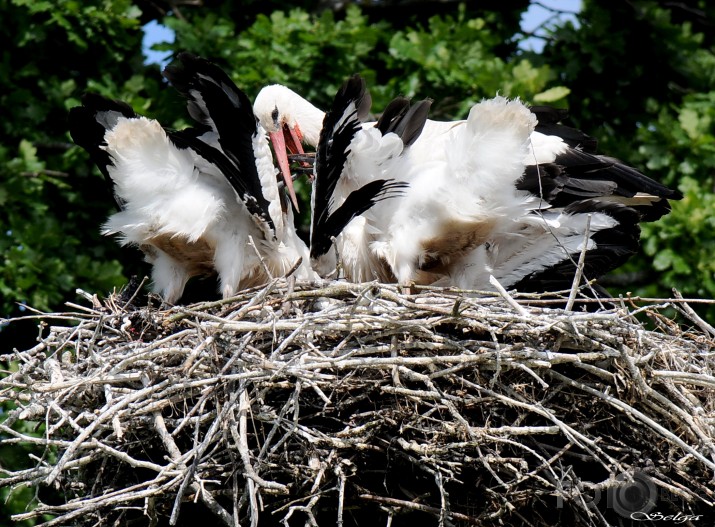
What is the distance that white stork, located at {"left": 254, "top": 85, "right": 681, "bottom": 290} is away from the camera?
166 inches

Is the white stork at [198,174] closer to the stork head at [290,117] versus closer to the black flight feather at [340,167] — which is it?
the black flight feather at [340,167]

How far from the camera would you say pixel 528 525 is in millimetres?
3719

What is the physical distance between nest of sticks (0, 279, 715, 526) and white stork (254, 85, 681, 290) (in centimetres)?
52

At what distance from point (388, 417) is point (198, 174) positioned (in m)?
1.37

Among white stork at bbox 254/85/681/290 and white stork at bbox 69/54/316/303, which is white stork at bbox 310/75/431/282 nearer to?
white stork at bbox 254/85/681/290

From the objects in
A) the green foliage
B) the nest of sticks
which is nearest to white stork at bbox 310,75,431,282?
the nest of sticks

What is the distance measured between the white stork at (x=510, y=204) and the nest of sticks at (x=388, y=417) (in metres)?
0.52

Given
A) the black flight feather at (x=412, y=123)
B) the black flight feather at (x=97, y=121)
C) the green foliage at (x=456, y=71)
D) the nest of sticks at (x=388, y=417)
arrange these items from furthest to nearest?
the green foliage at (x=456, y=71) → the black flight feather at (x=412, y=123) → the black flight feather at (x=97, y=121) → the nest of sticks at (x=388, y=417)

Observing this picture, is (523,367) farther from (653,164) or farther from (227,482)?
(653,164)

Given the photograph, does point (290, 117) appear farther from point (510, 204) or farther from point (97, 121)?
point (510, 204)

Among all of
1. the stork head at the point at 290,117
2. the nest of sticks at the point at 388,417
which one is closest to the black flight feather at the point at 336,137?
the nest of sticks at the point at 388,417

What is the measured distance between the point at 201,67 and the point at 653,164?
3578 millimetres

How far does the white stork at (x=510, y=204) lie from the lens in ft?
13.8

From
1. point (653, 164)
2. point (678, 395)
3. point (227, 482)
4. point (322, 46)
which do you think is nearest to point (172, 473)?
point (227, 482)
